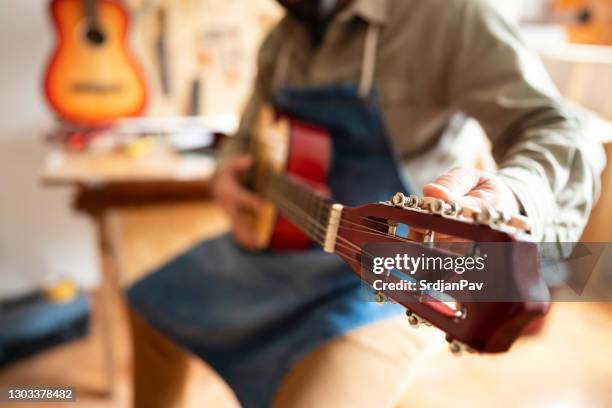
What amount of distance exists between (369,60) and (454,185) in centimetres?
44

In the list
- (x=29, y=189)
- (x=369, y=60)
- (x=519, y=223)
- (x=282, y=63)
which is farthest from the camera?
(x=29, y=189)

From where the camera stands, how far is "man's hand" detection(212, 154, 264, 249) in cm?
89

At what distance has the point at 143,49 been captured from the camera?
142 centimetres

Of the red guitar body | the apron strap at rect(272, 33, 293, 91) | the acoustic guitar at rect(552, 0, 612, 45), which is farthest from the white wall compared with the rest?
the acoustic guitar at rect(552, 0, 612, 45)

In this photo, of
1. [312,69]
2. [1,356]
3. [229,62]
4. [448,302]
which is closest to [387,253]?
[448,302]

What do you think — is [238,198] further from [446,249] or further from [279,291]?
[446,249]

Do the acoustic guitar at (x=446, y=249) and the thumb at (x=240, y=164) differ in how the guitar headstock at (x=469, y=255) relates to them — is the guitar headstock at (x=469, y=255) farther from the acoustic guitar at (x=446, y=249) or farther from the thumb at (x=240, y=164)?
the thumb at (x=240, y=164)

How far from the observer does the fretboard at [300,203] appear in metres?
0.47

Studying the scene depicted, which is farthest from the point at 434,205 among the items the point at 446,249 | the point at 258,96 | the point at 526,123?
the point at 258,96

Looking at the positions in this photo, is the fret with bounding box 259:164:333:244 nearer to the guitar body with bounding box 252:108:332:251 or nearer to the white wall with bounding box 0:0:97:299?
the guitar body with bounding box 252:108:332:251

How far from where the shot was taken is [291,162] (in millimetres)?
780

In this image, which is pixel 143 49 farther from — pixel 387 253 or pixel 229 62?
pixel 387 253

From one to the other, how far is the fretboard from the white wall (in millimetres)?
1004

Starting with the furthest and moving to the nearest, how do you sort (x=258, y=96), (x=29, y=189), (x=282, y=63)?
(x=29, y=189)
(x=258, y=96)
(x=282, y=63)
